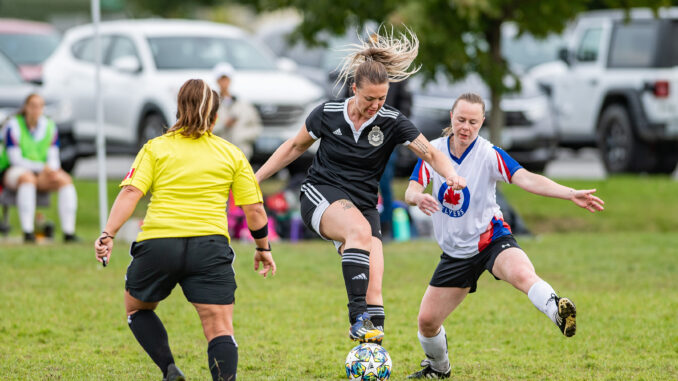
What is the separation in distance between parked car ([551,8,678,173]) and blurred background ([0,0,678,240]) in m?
0.02

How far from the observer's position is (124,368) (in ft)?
22.3

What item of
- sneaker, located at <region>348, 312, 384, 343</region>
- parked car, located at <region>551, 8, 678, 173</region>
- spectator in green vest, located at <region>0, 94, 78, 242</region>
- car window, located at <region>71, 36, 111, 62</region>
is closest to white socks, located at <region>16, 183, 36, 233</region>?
spectator in green vest, located at <region>0, 94, 78, 242</region>

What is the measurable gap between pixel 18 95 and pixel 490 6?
7452mm

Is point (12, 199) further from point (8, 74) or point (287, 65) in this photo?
point (287, 65)

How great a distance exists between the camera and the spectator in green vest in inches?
482

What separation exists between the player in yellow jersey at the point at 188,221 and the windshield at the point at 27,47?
52.6 feet

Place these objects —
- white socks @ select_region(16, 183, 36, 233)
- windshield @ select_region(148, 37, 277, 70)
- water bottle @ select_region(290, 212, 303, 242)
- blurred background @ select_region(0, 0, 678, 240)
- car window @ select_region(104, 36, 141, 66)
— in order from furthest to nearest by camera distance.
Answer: car window @ select_region(104, 36, 141, 66) < windshield @ select_region(148, 37, 277, 70) < blurred background @ select_region(0, 0, 678, 240) < water bottle @ select_region(290, 212, 303, 242) < white socks @ select_region(16, 183, 36, 233)

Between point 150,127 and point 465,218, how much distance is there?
9.66 m

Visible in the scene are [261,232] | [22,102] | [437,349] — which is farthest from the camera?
[22,102]

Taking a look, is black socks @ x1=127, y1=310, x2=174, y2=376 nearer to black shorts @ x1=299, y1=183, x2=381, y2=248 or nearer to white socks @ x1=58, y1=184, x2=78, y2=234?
black shorts @ x1=299, y1=183, x2=381, y2=248

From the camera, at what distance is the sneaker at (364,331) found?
595cm

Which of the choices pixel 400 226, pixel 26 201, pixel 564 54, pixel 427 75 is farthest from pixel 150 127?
pixel 564 54

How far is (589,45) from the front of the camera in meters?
18.7

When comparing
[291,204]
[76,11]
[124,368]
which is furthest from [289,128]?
[76,11]
